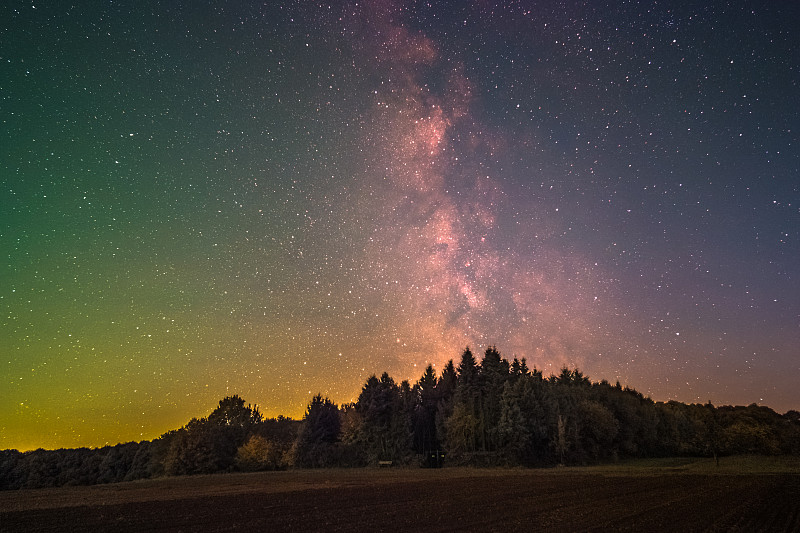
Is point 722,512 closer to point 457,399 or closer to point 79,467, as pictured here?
point 457,399

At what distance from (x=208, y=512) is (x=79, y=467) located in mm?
108537

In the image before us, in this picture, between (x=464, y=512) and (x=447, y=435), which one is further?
(x=447, y=435)

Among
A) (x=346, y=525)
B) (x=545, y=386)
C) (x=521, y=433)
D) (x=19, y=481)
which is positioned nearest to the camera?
(x=346, y=525)

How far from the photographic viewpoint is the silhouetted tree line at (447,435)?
76.9m

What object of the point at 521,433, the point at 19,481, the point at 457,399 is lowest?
the point at 19,481

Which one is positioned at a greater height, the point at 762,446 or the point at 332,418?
the point at 332,418

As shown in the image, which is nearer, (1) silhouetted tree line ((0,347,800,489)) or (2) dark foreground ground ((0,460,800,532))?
(2) dark foreground ground ((0,460,800,532))

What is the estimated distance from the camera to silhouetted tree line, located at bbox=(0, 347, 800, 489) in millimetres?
76875

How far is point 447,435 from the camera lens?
81.9 m

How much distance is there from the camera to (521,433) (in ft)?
240

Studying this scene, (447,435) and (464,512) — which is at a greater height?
(447,435)

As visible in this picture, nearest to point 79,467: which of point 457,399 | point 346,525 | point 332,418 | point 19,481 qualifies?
point 19,481

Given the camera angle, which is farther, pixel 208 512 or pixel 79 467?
pixel 79 467

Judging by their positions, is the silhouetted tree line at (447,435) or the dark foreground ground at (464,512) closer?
the dark foreground ground at (464,512)
